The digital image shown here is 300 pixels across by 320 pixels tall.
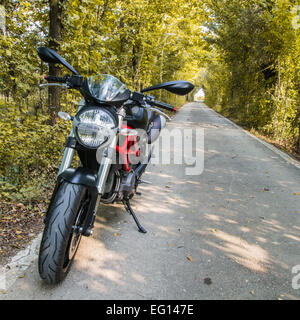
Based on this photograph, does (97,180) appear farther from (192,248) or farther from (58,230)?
(192,248)

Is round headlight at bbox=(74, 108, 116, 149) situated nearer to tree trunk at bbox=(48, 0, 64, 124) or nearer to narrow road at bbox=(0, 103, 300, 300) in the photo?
narrow road at bbox=(0, 103, 300, 300)

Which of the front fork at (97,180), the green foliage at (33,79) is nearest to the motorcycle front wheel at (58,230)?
the front fork at (97,180)

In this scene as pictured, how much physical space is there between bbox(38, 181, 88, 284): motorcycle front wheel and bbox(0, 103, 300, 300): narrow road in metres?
0.21

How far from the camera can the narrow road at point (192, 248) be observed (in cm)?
224

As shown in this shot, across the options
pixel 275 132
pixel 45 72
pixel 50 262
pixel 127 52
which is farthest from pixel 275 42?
pixel 50 262

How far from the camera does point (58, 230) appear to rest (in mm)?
2000

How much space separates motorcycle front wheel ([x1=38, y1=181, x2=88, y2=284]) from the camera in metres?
2.00

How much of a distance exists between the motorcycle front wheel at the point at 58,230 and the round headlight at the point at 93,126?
1.23 ft

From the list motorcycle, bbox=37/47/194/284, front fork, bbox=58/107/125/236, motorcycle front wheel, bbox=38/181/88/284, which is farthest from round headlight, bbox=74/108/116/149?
motorcycle front wheel, bbox=38/181/88/284

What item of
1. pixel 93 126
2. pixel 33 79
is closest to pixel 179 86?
pixel 93 126

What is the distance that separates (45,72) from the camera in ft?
17.8

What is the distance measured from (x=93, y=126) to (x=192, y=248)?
5.47 feet
